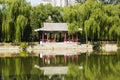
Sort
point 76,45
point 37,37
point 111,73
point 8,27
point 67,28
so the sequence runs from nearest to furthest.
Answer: point 111,73 < point 8,27 < point 76,45 < point 67,28 < point 37,37

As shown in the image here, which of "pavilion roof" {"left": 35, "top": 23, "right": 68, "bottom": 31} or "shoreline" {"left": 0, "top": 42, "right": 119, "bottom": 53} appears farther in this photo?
"pavilion roof" {"left": 35, "top": 23, "right": 68, "bottom": 31}

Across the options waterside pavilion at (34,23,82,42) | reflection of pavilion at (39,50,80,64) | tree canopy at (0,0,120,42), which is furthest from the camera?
waterside pavilion at (34,23,82,42)

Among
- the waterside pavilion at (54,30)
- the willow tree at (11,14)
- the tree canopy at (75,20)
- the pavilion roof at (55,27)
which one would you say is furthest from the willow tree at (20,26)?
the pavilion roof at (55,27)

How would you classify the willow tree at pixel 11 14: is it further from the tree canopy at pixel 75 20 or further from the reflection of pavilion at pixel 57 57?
Result: the reflection of pavilion at pixel 57 57

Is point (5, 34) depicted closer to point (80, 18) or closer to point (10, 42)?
point (10, 42)

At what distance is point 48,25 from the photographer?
41.0 m

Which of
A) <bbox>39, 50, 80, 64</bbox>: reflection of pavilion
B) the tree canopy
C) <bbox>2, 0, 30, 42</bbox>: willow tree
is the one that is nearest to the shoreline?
the tree canopy

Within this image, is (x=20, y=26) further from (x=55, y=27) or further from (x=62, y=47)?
(x=55, y=27)

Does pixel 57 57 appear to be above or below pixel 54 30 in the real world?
below

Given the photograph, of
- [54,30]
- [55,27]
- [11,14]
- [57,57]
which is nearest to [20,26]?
[11,14]

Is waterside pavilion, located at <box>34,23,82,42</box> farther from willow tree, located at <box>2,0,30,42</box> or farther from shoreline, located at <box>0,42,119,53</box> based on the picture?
willow tree, located at <box>2,0,30,42</box>

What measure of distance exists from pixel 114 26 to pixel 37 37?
40.9ft

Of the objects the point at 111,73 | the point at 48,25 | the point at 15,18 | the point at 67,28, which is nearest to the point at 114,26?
the point at 67,28

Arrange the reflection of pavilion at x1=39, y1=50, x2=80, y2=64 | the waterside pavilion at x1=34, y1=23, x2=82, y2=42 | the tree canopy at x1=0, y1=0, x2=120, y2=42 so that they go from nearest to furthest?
1. the reflection of pavilion at x1=39, y1=50, x2=80, y2=64
2. the tree canopy at x1=0, y1=0, x2=120, y2=42
3. the waterside pavilion at x1=34, y1=23, x2=82, y2=42
